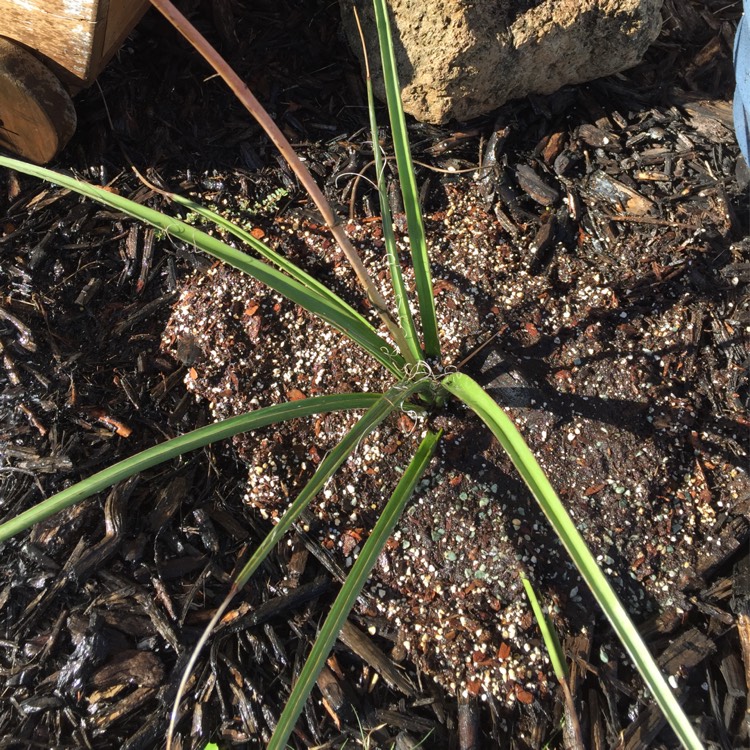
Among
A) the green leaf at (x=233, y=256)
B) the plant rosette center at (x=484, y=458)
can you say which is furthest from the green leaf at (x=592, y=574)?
the plant rosette center at (x=484, y=458)

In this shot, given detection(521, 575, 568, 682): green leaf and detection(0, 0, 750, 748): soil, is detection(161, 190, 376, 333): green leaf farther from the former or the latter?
detection(521, 575, 568, 682): green leaf

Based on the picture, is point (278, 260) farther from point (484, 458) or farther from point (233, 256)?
point (484, 458)

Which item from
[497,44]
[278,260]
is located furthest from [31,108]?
[497,44]

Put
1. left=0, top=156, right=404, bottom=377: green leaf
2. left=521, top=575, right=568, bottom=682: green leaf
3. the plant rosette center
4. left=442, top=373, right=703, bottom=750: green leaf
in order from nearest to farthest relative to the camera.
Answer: left=442, top=373, right=703, bottom=750: green leaf < left=0, top=156, right=404, bottom=377: green leaf < left=521, top=575, right=568, bottom=682: green leaf < the plant rosette center

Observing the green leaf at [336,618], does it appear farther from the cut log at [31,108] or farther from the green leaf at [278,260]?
the cut log at [31,108]

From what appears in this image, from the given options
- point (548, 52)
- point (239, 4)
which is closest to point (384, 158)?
point (548, 52)

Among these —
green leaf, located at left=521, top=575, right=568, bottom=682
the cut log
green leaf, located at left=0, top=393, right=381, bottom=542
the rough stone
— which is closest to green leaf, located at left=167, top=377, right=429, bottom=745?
green leaf, located at left=0, top=393, right=381, bottom=542
